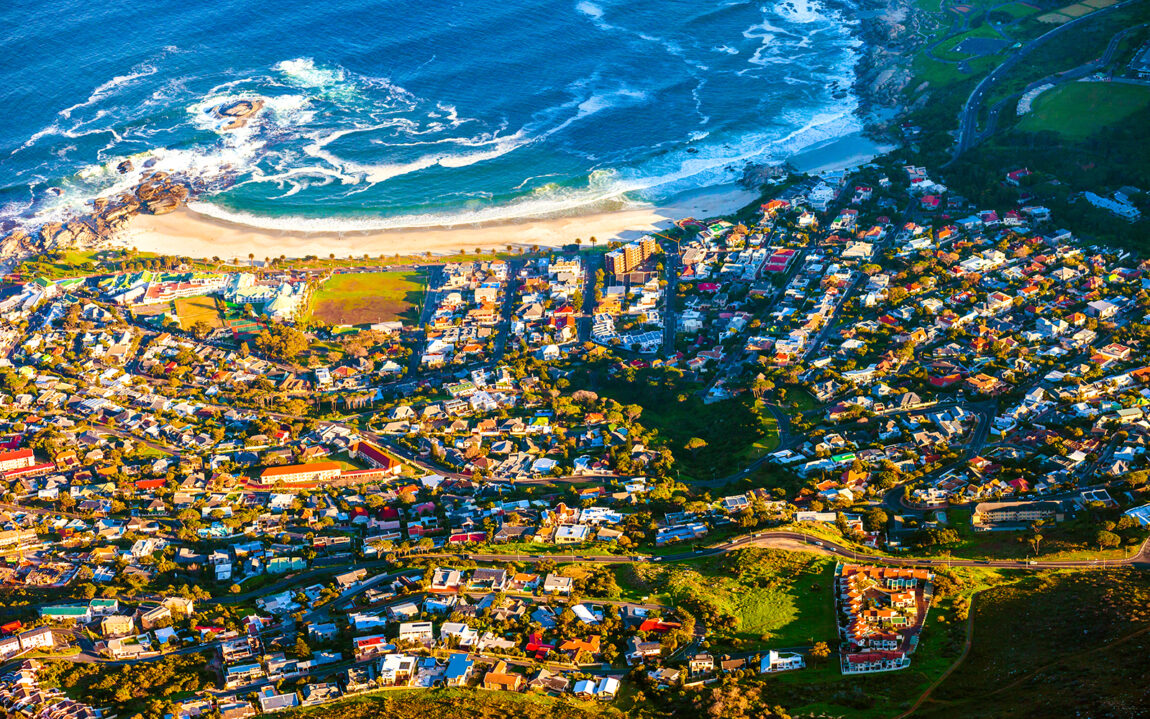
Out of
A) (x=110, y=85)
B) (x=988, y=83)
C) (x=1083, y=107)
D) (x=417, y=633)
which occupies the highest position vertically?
(x=110, y=85)

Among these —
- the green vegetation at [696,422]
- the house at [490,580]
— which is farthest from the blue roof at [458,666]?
the green vegetation at [696,422]

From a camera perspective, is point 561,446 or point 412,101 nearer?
point 561,446

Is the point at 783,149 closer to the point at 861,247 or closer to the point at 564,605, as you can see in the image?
the point at 861,247

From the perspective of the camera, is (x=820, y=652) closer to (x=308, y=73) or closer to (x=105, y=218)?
(x=105, y=218)

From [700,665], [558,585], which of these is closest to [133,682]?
[558,585]

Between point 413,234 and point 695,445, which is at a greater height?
point 413,234

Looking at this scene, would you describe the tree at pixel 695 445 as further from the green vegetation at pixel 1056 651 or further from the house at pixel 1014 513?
the green vegetation at pixel 1056 651
